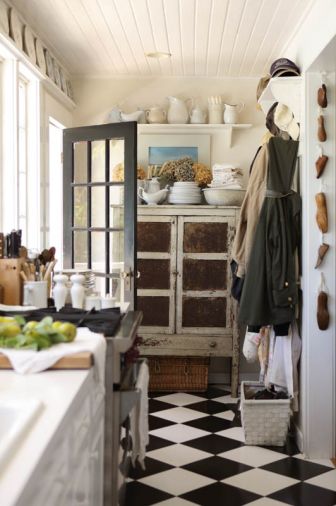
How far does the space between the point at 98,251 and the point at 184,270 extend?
0.82 m

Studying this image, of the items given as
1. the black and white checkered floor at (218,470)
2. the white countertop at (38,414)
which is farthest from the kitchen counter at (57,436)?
the black and white checkered floor at (218,470)

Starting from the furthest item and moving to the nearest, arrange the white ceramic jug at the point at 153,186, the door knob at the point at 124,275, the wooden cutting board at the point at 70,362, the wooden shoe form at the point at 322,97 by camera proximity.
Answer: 1. the white ceramic jug at the point at 153,186
2. the door knob at the point at 124,275
3. the wooden shoe form at the point at 322,97
4. the wooden cutting board at the point at 70,362

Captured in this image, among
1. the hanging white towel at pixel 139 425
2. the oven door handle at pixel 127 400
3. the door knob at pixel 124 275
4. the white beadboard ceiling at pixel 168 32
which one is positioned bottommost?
the hanging white towel at pixel 139 425

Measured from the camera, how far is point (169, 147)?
554cm

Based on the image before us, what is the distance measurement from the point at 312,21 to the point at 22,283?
213cm

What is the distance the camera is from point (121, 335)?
7.75 ft

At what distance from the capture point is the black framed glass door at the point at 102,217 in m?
4.13

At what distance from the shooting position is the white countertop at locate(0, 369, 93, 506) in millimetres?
1101

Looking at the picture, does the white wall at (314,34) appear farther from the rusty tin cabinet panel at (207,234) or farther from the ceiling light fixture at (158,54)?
the rusty tin cabinet panel at (207,234)

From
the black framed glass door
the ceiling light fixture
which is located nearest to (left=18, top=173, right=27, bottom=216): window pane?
the black framed glass door

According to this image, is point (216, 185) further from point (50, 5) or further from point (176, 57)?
point (50, 5)

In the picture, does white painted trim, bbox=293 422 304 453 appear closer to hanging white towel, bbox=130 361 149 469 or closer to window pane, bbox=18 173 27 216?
hanging white towel, bbox=130 361 149 469

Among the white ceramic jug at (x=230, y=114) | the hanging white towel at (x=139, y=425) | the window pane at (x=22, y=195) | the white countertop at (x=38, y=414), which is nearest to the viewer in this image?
the white countertop at (x=38, y=414)

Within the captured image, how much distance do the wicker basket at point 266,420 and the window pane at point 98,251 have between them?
1.43 metres
